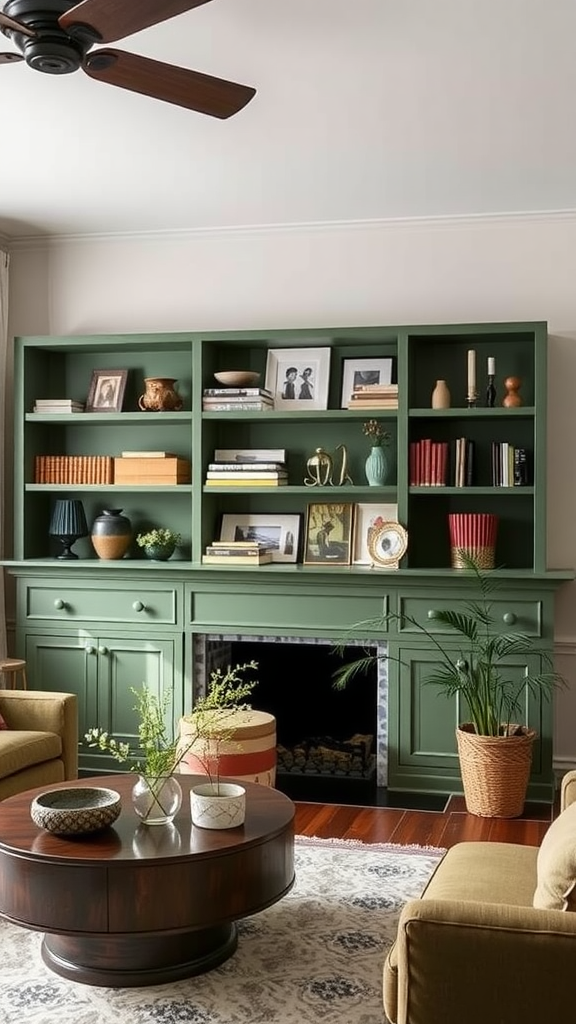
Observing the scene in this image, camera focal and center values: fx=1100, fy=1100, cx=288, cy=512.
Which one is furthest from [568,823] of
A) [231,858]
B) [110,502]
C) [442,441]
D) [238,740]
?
[110,502]

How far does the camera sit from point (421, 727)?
5.11 meters

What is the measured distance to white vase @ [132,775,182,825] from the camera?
3.19 meters

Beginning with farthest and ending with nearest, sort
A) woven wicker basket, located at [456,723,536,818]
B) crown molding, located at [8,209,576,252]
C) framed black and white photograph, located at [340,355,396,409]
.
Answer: framed black and white photograph, located at [340,355,396,409], crown molding, located at [8,209,576,252], woven wicker basket, located at [456,723,536,818]

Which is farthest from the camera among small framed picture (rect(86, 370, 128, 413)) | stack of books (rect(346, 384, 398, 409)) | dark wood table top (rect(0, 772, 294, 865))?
small framed picture (rect(86, 370, 128, 413))

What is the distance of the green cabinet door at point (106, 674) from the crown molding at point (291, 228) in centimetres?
209

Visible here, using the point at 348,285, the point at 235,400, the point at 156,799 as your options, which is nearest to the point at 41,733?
the point at 156,799

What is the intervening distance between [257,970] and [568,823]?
113 centimetres

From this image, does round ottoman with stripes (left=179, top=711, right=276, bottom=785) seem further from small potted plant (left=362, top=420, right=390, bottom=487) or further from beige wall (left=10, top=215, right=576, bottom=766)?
beige wall (left=10, top=215, right=576, bottom=766)

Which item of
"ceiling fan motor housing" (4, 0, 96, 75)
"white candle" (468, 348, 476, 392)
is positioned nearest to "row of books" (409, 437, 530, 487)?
"white candle" (468, 348, 476, 392)

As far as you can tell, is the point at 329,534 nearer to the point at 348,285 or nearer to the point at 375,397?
the point at 375,397

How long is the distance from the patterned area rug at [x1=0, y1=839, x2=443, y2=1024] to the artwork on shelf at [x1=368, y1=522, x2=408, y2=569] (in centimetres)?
170

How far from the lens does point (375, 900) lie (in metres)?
3.69

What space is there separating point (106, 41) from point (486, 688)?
311 centimetres

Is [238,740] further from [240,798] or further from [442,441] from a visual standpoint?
[442,441]
